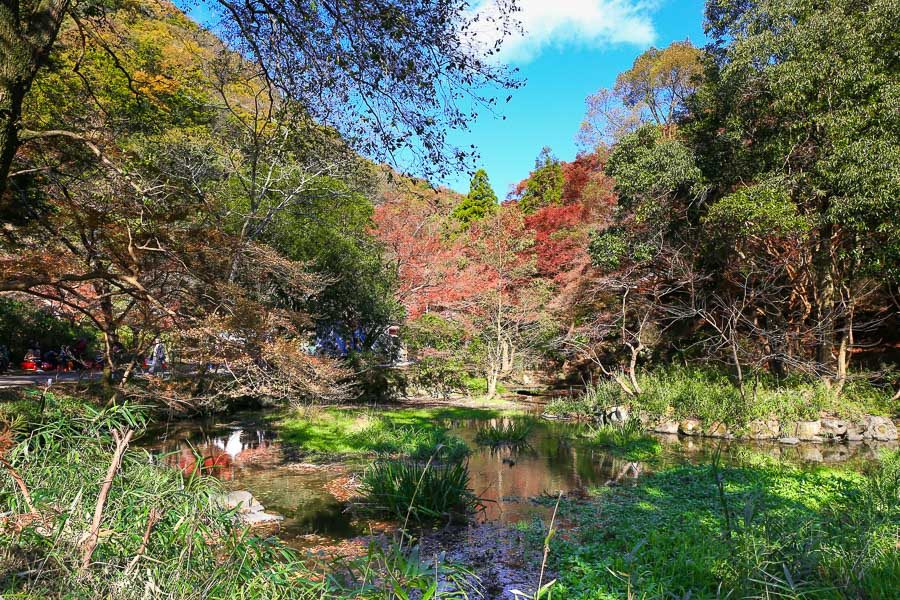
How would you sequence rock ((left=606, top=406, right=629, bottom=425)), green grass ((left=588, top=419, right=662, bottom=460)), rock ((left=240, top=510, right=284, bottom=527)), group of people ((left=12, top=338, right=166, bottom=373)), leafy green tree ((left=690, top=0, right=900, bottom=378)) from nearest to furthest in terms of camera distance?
rock ((left=240, top=510, right=284, bottom=527)), green grass ((left=588, top=419, right=662, bottom=460)), leafy green tree ((left=690, top=0, right=900, bottom=378)), rock ((left=606, top=406, right=629, bottom=425)), group of people ((left=12, top=338, right=166, bottom=373))

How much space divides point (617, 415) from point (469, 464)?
4.60 m

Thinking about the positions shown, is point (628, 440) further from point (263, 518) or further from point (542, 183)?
point (542, 183)

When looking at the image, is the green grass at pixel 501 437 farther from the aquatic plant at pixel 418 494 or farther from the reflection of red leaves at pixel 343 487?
the aquatic plant at pixel 418 494

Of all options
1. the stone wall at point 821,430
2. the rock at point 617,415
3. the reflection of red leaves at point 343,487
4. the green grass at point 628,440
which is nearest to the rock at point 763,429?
the stone wall at point 821,430

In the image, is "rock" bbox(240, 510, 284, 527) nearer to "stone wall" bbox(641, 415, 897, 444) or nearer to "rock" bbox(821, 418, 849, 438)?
"stone wall" bbox(641, 415, 897, 444)

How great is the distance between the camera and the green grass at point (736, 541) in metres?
2.87

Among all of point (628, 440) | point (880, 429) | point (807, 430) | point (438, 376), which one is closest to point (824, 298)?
point (880, 429)

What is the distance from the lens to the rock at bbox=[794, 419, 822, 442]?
9.47m

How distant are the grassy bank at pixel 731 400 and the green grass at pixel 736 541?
3.57 m

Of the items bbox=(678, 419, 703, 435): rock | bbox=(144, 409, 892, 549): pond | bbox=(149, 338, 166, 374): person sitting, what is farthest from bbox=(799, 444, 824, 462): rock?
bbox=(149, 338, 166, 374): person sitting

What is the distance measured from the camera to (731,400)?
1023 centimetres

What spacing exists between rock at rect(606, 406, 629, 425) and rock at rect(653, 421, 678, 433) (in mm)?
579

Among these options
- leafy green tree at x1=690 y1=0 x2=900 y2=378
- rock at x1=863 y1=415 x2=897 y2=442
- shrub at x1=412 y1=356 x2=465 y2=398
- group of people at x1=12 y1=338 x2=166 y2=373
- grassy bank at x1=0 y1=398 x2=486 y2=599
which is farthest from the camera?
shrub at x1=412 y1=356 x2=465 y2=398

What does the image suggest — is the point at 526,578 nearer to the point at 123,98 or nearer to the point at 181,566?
the point at 181,566
